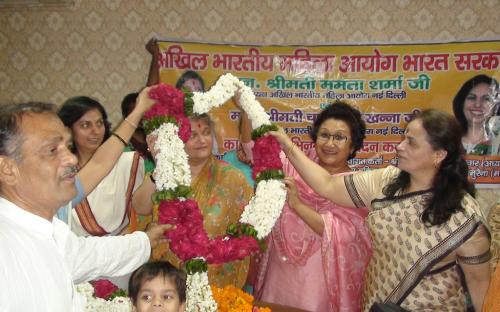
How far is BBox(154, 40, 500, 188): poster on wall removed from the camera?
4258 mm

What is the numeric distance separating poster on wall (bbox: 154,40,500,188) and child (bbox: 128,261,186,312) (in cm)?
264

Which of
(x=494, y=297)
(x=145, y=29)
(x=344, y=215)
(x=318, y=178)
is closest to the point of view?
(x=494, y=297)

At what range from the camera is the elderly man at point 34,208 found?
1334 mm

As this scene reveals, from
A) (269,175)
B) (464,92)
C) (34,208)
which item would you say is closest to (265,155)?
(269,175)

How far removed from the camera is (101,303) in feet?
7.61

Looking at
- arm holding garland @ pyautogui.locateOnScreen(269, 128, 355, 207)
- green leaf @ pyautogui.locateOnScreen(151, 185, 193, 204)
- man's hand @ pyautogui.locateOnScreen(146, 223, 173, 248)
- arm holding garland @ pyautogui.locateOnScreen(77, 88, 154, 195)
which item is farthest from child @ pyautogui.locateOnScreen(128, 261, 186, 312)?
arm holding garland @ pyautogui.locateOnScreen(269, 128, 355, 207)

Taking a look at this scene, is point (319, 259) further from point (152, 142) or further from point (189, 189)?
point (152, 142)

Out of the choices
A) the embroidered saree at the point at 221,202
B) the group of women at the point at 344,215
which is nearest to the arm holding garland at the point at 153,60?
the group of women at the point at 344,215

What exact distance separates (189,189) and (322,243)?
90 centimetres

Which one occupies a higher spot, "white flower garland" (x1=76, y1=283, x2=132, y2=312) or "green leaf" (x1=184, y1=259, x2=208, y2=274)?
"green leaf" (x1=184, y1=259, x2=208, y2=274)

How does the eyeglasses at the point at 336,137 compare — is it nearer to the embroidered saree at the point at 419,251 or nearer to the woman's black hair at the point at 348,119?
the woman's black hair at the point at 348,119

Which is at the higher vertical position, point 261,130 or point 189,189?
point 261,130

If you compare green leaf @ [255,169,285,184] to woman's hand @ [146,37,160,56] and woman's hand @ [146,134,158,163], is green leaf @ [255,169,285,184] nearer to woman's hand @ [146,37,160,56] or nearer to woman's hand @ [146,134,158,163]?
woman's hand @ [146,134,158,163]

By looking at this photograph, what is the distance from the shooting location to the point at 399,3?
14.4 ft
